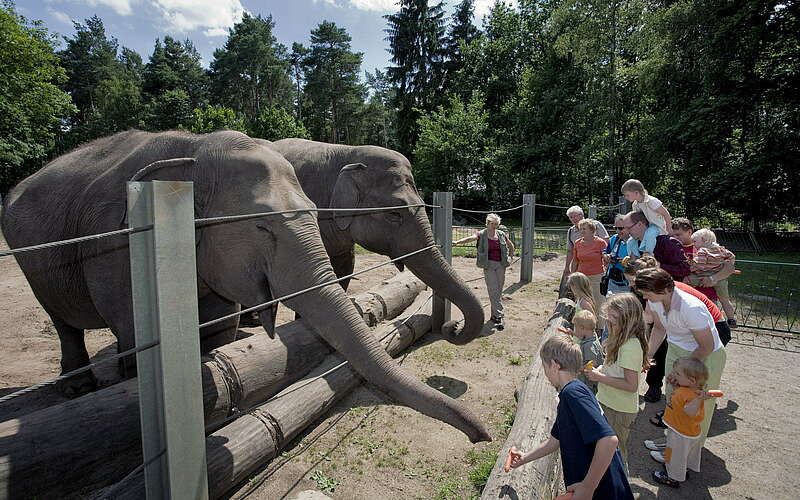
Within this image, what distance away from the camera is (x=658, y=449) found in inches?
158

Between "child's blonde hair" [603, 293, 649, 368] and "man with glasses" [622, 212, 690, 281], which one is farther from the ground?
"man with glasses" [622, 212, 690, 281]

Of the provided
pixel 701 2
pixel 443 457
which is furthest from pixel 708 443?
pixel 701 2

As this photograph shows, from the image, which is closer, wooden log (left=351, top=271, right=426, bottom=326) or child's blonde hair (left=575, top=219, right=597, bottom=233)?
child's blonde hair (left=575, top=219, right=597, bottom=233)

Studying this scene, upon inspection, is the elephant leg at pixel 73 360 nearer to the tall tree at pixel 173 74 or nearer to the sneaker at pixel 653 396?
the sneaker at pixel 653 396

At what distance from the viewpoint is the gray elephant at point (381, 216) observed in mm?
5227

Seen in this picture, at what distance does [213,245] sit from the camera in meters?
3.26

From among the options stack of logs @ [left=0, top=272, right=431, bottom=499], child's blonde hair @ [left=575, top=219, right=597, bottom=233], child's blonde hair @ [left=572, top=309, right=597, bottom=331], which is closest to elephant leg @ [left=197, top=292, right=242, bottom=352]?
stack of logs @ [left=0, top=272, right=431, bottom=499]

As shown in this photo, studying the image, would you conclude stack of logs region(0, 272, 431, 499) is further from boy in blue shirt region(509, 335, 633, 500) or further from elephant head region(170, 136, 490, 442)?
boy in blue shirt region(509, 335, 633, 500)

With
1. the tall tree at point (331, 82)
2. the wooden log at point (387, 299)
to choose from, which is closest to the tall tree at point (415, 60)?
the tall tree at point (331, 82)

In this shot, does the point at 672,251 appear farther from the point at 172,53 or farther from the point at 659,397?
the point at 172,53

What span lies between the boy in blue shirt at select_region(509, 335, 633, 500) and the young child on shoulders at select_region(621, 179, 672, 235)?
3393mm

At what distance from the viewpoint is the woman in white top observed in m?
Result: 3.43

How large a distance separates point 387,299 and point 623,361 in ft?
14.6

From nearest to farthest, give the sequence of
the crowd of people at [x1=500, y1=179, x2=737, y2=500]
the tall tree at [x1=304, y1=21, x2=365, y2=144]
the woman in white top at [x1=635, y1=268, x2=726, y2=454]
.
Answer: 1. the crowd of people at [x1=500, y1=179, x2=737, y2=500]
2. the woman in white top at [x1=635, y1=268, x2=726, y2=454]
3. the tall tree at [x1=304, y1=21, x2=365, y2=144]
